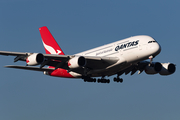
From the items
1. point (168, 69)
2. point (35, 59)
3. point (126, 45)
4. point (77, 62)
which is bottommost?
point (168, 69)

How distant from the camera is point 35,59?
38.5 m

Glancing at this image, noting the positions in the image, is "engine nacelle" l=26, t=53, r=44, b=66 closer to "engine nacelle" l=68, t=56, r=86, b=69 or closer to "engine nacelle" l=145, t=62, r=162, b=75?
"engine nacelle" l=68, t=56, r=86, b=69

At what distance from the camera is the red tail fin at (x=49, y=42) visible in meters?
52.0

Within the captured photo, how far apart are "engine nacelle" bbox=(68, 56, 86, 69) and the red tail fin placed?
36.3 ft

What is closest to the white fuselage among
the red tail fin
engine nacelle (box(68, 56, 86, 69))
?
engine nacelle (box(68, 56, 86, 69))

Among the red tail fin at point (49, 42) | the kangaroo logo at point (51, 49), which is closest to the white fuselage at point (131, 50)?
the kangaroo logo at point (51, 49)

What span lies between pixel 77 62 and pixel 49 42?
53.3 feet

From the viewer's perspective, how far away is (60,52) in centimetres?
5109

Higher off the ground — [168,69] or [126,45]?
[126,45]

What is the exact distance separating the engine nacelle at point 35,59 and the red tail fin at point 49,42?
11.9m

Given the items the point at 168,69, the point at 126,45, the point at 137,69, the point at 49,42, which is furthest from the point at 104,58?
the point at 49,42

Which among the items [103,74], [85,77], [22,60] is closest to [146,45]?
[103,74]

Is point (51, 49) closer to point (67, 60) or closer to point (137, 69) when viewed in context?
point (67, 60)

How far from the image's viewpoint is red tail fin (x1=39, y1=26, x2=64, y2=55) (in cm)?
5203
